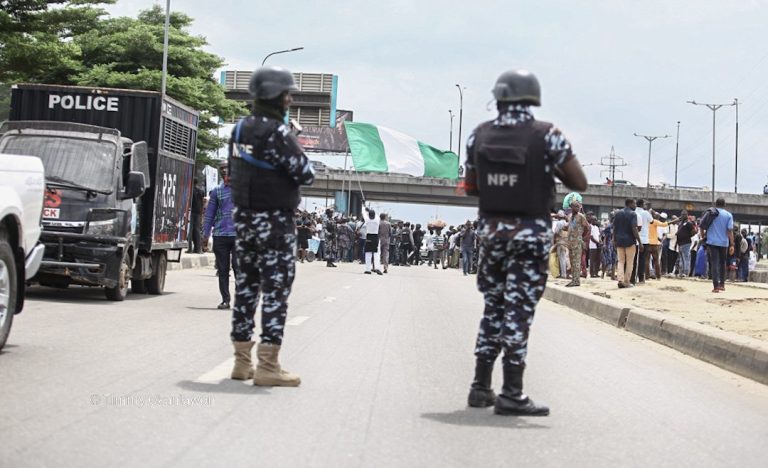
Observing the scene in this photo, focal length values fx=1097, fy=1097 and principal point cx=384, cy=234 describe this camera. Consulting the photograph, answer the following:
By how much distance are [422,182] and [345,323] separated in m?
79.0

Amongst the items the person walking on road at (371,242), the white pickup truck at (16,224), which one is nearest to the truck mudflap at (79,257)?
the white pickup truck at (16,224)

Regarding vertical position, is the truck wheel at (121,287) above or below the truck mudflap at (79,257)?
below

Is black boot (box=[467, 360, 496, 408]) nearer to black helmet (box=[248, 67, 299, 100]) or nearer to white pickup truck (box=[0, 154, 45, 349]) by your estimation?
black helmet (box=[248, 67, 299, 100])

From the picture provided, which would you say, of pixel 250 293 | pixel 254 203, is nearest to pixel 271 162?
pixel 254 203

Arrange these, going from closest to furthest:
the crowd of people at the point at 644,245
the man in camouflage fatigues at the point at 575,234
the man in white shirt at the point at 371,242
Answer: the crowd of people at the point at 644,245 < the man in camouflage fatigues at the point at 575,234 < the man in white shirt at the point at 371,242

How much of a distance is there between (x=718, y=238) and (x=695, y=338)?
943 centimetres

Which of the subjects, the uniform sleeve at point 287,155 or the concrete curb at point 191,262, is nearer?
the uniform sleeve at point 287,155

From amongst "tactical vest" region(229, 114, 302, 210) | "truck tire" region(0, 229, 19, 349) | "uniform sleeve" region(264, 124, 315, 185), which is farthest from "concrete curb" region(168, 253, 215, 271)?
"uniform sleeve" region(264, 124, 315, 185)

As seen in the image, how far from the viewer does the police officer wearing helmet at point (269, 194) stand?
22.9ft

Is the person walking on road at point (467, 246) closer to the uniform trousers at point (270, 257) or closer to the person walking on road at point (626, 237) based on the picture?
the person walking on road at point (626, 237)

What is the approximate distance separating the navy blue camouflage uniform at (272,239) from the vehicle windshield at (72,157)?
710 centimetres

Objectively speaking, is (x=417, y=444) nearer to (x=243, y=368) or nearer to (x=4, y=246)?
(x=243, y=368)

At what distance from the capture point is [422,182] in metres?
91.3

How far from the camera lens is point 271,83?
700 cm
